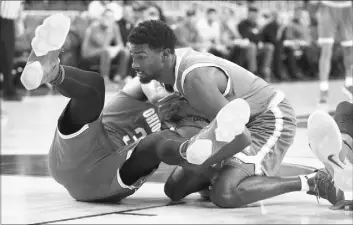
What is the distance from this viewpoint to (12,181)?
4984 millimetres

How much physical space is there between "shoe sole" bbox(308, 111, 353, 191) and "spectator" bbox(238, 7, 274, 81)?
13.6 metres

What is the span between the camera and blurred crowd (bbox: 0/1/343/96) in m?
13.5

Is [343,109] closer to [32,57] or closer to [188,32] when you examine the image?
[32,57]

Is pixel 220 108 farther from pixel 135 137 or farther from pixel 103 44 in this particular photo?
pixel 103 44

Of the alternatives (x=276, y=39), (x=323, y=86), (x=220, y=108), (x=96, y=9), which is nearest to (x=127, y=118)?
(x=220, y=108)

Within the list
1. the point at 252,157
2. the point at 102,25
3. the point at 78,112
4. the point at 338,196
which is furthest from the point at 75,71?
the point at 102,25

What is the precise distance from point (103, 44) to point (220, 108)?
10112mm

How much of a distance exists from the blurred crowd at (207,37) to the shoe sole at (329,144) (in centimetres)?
893

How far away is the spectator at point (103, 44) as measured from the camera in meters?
13.5

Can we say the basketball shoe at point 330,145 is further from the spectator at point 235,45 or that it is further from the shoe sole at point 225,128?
the spectator at point 235,45

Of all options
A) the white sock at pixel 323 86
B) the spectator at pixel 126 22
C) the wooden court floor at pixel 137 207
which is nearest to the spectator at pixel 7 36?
the wooden court floor at pixel 137 207

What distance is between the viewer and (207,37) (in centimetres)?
1625

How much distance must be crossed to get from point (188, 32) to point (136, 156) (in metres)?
11.6

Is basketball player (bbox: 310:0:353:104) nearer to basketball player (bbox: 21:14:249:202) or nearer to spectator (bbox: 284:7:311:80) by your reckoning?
basketball player (bbox: 21:14:249:202)
